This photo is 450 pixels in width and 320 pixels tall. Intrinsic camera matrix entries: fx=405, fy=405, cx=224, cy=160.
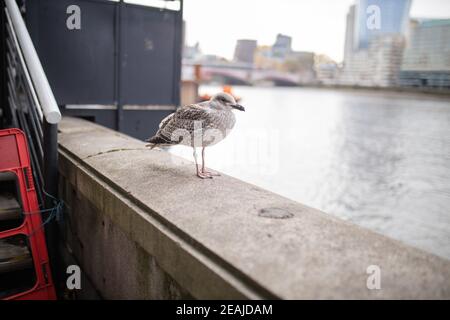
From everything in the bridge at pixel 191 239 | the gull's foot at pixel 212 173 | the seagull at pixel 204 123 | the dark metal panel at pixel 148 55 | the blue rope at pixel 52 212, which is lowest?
the blue rope at pixel 52 212

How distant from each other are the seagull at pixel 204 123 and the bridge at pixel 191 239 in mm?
300

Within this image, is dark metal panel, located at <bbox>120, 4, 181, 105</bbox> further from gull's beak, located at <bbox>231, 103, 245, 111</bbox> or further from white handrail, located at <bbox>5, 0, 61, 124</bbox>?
gull's beak, located at <bbox>231, 103, 245, 111</bbox>

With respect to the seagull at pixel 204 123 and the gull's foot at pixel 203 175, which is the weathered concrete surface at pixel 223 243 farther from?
the seagull at pixel 204 123

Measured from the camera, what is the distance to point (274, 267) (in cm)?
165

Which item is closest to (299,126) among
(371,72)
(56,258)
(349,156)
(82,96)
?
(349,156)

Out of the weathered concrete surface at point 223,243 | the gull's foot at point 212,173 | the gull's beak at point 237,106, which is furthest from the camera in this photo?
the gull's foot at point 212,173

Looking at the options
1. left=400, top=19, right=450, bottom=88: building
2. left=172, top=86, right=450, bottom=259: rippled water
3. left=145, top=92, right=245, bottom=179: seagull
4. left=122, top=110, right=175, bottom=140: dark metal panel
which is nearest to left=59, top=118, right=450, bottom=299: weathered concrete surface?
left=145, top=92, right=245, bottom=179: seagull

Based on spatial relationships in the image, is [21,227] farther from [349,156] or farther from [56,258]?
[349,156]

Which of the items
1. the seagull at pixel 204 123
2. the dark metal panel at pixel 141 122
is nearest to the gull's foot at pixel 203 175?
the seagull at pixel 204 123

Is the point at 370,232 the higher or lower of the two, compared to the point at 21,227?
higher

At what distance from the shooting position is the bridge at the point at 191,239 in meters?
1.59

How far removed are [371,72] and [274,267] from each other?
14.7 meters

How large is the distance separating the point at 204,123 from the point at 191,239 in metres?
1.23

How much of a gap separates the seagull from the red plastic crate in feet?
3.52
